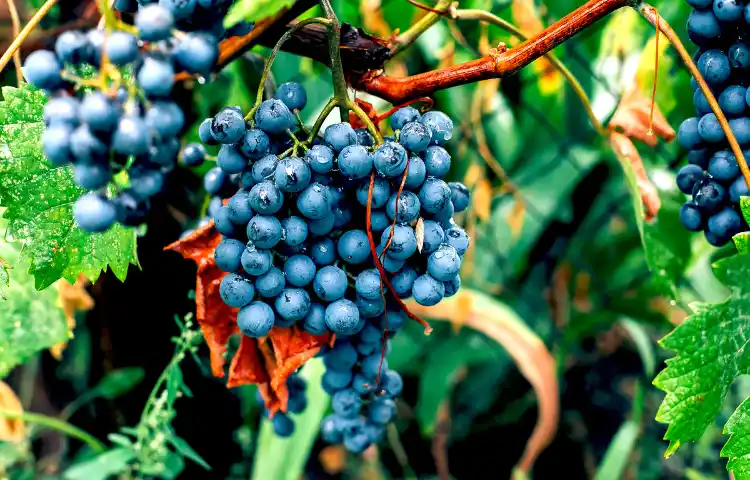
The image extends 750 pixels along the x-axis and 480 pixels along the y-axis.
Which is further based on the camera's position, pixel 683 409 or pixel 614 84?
pixel 614 84

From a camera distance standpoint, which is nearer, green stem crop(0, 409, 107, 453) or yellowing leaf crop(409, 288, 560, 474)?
green stem crop(0, 409, 107, 453)

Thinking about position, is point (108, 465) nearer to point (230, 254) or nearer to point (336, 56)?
point (230, 254)

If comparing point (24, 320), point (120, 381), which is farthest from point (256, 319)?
point (120, 381)

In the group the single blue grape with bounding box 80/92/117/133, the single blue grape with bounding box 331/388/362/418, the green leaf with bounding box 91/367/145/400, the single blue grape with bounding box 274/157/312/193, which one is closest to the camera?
the single blue grape with bounding box 80/92/117/133

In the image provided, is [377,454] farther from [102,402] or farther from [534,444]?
Answer: [102,402]

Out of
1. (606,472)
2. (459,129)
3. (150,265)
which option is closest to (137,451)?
(150,265)

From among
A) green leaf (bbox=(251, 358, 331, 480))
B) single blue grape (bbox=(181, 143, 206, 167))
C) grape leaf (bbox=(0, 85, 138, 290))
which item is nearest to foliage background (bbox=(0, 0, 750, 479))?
green leaf (bbox=(251, 358, 331, 480))

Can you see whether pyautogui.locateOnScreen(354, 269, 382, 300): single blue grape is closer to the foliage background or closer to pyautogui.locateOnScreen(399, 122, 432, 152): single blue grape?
pyautogui.locateOnScreen(399, 122, 432, 152): single blue grape
